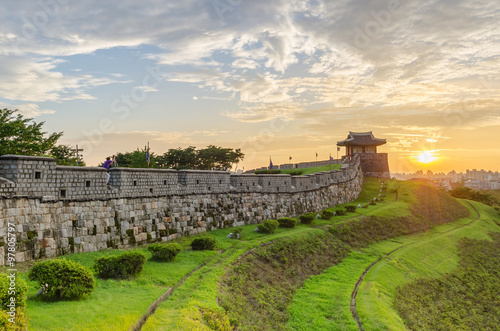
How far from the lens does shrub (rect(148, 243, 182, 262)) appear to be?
16953 millimetres

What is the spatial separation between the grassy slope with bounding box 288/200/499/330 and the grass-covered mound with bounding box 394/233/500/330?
0.80 meters

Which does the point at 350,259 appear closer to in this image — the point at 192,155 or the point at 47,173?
the point at 47,173

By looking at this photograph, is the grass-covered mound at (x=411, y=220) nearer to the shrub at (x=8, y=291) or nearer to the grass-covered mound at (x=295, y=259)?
the grass-covered mound at (x=295, y=259)

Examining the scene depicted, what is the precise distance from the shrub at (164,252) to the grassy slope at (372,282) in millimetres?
6282

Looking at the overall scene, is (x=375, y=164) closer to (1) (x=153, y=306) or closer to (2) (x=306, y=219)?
(2) (x=306, y=219)

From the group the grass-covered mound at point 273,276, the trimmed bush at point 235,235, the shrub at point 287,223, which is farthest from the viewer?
the shrub at point 287,223

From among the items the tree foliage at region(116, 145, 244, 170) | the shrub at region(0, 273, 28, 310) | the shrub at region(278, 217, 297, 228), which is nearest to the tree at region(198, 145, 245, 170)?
the tree foliage at region(116, 145, 244, 170)

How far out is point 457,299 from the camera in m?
23.7

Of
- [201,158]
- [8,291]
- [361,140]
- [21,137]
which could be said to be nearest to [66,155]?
[21,137]

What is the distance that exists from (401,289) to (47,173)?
67.9 feet

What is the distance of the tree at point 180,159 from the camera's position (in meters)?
57.3

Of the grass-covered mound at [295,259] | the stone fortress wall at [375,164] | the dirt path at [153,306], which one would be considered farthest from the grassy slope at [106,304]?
the stone fortress wall at [375,164]

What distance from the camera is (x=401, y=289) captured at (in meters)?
21.9

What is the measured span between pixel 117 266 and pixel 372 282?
1465cm
